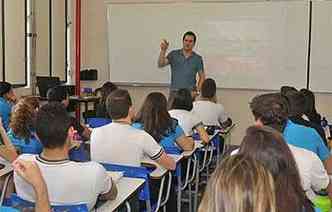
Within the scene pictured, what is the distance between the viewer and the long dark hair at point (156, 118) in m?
3.65

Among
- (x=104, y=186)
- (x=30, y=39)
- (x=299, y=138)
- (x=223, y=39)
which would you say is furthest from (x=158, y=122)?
(x=30, y=39)

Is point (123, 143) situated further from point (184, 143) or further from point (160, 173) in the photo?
point (184, 143)

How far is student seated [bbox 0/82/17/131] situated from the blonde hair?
147 inches

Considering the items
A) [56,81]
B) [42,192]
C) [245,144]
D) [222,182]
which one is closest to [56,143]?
[42,192]

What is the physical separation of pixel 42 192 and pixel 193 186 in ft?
9.69

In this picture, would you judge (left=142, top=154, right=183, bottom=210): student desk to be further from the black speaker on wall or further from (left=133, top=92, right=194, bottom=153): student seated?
the black speaker on wall

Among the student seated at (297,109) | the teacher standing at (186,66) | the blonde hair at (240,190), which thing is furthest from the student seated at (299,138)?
the teacher standing at (186,66)

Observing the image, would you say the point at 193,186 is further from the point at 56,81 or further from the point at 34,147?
the point at 56,81

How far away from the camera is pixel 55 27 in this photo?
7.85 meters

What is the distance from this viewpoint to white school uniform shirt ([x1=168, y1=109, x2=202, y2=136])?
4261mm

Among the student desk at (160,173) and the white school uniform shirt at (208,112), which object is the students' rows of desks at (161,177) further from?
the white school uniform shirt at (208,112)

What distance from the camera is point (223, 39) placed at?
7223 millimetres

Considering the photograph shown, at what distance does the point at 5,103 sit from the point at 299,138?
3.12 metres

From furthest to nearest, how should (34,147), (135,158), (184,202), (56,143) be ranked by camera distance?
(184,202) → (34,147) → (135,158) → (56,143)
